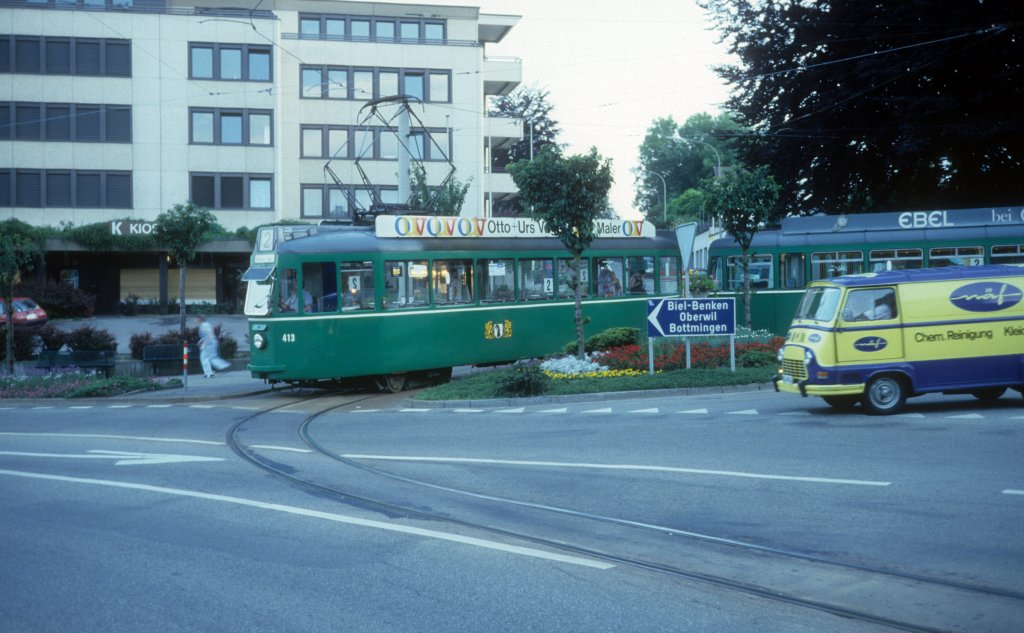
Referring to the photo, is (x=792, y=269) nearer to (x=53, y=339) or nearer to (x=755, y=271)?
(x=755, y=271)

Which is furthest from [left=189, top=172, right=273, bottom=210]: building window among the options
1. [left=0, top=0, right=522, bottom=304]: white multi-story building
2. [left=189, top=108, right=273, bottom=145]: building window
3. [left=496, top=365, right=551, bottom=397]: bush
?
[left=496, top=365, right=551, bottom=397]: bush

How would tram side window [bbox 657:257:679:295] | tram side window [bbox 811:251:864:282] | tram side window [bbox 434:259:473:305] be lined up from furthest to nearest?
tram side window [bbox 811:251:864:282], tram side window [bbox 657:257:679:295], tram side window [bbox 434:259:473:305]

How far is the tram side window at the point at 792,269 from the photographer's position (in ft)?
104

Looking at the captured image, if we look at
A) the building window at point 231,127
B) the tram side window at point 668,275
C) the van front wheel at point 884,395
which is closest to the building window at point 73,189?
the building window at point 231,127

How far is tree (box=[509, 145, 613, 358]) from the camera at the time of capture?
23.0m

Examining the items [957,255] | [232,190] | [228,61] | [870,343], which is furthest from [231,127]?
[870,343]

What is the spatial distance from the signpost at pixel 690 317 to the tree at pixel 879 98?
513 inches

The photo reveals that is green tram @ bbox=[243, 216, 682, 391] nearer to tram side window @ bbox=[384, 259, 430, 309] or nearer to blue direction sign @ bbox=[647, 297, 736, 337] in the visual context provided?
tram side window @ bbox=[384, 259, 430, 309]

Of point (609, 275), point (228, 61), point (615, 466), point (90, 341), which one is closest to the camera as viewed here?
point (615, 466)

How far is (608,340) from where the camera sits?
2544cm

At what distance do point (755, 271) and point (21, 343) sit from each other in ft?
69.6

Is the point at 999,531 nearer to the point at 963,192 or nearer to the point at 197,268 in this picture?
the point at 963,192

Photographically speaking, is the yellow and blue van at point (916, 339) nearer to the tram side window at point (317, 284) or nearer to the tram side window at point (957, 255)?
the tram side window at point (317, 284)

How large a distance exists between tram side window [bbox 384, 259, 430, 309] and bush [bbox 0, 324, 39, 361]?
15.1 metres
